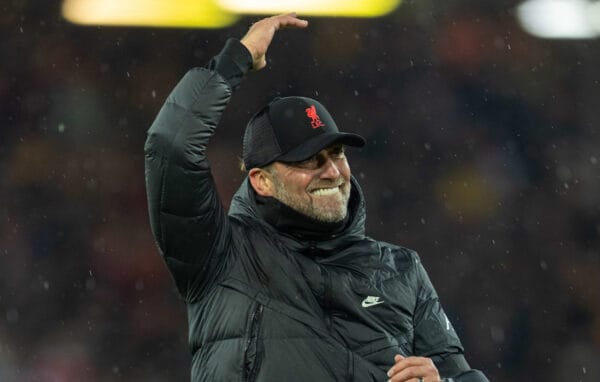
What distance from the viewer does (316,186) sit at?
2.39 metres

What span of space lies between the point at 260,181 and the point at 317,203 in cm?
16

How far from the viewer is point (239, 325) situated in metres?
2.20

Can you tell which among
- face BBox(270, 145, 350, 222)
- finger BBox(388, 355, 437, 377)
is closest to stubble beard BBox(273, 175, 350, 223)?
face BBox(270, 145, 350, 222)

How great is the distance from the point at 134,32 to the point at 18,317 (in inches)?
63.7

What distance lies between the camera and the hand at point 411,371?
2.04 m

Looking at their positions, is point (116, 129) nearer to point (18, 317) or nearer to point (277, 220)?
point (18, 317)

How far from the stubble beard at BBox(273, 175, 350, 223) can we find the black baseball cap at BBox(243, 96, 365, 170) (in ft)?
0.25

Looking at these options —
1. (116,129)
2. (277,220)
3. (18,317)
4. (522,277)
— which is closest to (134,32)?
(116,129)

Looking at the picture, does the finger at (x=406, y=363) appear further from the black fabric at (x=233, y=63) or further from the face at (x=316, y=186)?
the black fabric at (x=233, y=63)

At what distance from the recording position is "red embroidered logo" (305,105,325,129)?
7.90 feet

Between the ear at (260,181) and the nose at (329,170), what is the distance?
0.13 metres

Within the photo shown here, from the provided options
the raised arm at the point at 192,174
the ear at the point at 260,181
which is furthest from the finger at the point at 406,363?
the ear at the point at 260,181

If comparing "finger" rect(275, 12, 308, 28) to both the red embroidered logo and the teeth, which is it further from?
the teeth

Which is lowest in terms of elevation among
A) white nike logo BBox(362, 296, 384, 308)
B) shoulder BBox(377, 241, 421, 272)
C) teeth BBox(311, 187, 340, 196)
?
white nike logo BBox(362, 296, 384, 308)
